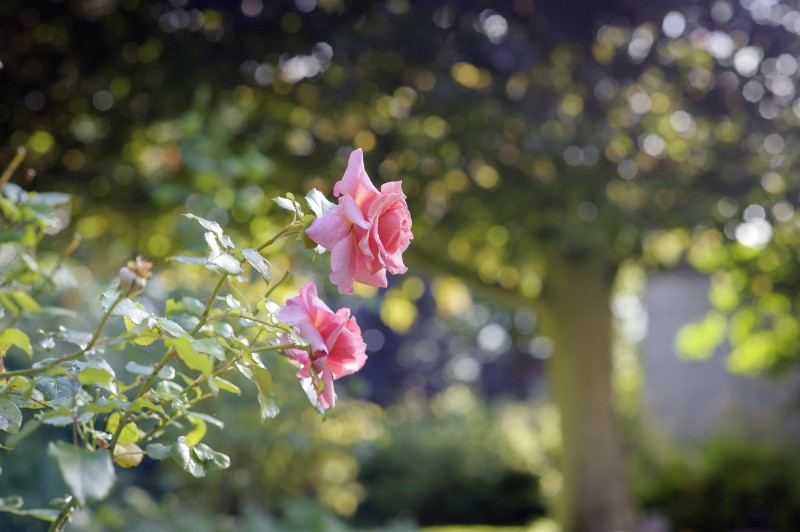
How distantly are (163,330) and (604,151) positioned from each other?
398 cm

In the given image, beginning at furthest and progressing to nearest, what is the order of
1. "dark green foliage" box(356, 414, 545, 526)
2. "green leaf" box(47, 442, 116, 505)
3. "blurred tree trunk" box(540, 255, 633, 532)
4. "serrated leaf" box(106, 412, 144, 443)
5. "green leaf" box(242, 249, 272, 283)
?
"dark green foliage" box(356, 414, 545, 526)
"blurred tree trunk" box(540, 255, 633, 532)
"serrated leaf" box(106, 412, 144, 443)
"green leaf" box(242, 249, 272, 283)
"green leaf" box(47, 442, 116, 505)

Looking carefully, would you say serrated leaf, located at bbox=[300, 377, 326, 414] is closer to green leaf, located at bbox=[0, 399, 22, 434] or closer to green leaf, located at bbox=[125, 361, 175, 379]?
green leaf, located at bbox=[125, 361, 175, 379]

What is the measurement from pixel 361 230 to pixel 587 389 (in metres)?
5.68

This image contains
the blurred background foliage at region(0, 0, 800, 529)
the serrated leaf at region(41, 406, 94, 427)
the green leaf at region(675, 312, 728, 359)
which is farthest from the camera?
the green leaf at region(675, 312, 728, 359)

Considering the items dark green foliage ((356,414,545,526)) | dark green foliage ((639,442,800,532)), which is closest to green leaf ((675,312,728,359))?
dark green foliage ((639,442,800,532))

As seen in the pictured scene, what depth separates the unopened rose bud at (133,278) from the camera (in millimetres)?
851

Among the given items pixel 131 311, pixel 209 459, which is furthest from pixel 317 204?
pixel 209 459

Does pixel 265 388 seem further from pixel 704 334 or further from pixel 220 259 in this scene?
pixel 704 334

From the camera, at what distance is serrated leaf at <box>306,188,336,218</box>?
1.03 m

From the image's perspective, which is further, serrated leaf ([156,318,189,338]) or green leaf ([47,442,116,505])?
serrated leaf ([156,318,189,338])

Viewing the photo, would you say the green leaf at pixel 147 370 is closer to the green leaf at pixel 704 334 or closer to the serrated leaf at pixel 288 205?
the serrated leaf at pixel 288 205

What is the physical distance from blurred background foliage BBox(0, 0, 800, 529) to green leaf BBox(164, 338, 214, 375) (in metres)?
2.19

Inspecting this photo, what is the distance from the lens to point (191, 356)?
36.7 inches

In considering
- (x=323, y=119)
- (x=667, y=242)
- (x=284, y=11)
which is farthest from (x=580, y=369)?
(x=284, y=11)
